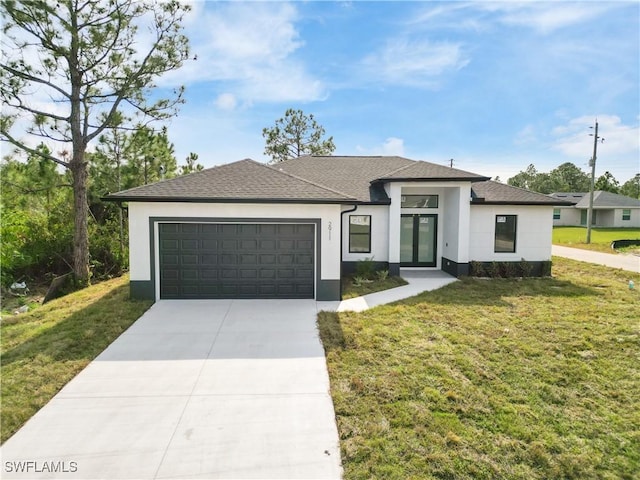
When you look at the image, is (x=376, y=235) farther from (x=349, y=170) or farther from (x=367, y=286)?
(x=349, y=170)

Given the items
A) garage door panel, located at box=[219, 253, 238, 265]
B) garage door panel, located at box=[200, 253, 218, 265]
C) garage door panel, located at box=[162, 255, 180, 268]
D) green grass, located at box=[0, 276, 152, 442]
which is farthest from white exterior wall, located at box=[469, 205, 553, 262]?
green grass, located at box=[0, 276, 152, 442]

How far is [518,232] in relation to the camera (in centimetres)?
1323

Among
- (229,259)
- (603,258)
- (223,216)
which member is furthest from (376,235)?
(603,258)

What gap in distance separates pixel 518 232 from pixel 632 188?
8884 centimetres

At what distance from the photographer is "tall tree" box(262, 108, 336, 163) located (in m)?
36.2

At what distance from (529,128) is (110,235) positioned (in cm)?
2451

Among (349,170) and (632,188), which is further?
(632,188)

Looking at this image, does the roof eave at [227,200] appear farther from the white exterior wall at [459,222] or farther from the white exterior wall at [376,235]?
the white exterior wall at [459,222]

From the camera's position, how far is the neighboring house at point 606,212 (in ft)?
127

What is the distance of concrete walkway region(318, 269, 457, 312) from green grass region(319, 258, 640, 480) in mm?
614

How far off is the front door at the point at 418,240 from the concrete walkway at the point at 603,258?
8173mm

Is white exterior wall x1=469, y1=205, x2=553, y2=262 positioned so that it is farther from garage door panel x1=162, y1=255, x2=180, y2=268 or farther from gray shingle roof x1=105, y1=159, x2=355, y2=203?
garage door panel x1=162, y1=255, x2=180, y2=268

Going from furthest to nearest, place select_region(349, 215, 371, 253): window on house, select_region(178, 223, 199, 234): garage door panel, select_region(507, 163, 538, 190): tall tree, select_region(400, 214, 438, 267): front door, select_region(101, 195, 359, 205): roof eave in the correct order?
select_region(507, 163, 538, 190): tall tree
select_region(400, 214, 438, 267): front door
select_region(349, 215, 371, 253): window on house
select_region(178, 223, 199, 234): garage door panel
select_region(101, 195, 359, 205): roof eave

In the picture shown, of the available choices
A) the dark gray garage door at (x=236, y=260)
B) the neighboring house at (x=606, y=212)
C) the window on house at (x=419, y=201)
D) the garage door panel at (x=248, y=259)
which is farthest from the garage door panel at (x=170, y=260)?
the neighboring house at (x=606, y=212)
